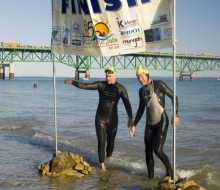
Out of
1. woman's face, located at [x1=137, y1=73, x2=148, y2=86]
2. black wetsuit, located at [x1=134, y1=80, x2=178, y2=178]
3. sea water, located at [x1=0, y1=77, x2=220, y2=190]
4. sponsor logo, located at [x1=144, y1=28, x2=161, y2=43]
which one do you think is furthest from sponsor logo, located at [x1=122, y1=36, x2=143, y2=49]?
sea water, located at [x1=0, y1=77, x2=220, y2=190]

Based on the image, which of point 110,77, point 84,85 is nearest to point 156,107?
point 110,77

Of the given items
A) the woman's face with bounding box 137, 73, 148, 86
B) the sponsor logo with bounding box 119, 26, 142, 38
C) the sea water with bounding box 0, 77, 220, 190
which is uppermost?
the sponsor logo with bounding box 119, 26, 142, 38

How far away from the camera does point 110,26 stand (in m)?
5.98

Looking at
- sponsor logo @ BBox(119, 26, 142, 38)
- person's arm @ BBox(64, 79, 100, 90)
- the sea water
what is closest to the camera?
sponsor logo @ BBox(119, 26, 142, 38)

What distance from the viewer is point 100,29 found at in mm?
6113

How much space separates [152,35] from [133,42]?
1.17 ft

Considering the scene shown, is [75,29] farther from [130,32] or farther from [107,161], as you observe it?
[107,161]

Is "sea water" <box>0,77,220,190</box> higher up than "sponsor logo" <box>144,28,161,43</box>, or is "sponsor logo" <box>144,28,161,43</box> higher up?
"sponsor logo" <box>144,28,161,43</box>

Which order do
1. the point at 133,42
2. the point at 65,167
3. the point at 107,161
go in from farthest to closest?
the point at 107,161 → the point at 65,167 → the point at 133,42

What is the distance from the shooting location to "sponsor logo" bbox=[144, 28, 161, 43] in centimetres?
550

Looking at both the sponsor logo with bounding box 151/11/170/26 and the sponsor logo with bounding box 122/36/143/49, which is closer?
the sponsor logo with bounding box 151/11/170/26

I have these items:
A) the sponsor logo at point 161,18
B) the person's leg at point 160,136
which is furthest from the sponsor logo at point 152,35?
the person's leg at point 160,136

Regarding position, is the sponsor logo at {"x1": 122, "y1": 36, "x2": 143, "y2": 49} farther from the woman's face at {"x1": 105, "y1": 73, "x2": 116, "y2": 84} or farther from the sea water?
the sea water

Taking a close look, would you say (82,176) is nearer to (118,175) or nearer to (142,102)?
(118,175)
